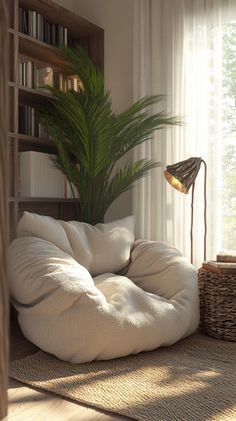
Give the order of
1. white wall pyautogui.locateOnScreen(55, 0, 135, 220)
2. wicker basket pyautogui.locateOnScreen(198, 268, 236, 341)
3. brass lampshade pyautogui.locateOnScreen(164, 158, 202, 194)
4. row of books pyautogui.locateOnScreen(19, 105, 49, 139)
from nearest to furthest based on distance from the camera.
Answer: wicker basket pyautogui.locateOnScreen(198, 268, 236, 341) → brass lampshade pyautogui.locateOnScreen(164, 158, 202, 194) → row of books pyautogui.locateOnScreen(19, 105, 49, 139) → white wall pyautogui.locateOnScreen(55, 0, 135, 220)

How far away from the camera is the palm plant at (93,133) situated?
10.2ft

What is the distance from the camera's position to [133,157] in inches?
139

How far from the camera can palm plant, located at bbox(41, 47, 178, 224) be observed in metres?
3.09

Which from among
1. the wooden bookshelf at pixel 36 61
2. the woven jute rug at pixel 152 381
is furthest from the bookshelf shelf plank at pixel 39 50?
the woven jute rug at pixel 152 381

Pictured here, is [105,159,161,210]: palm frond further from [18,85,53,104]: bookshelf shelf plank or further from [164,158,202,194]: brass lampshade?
[18,85,53,104]: bookshelf shelf plank

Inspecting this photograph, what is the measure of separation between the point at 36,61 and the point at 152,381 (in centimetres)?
267

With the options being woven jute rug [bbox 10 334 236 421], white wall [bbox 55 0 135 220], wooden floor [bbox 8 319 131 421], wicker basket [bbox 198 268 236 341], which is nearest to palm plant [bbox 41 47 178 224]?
white wall [bbox 55 0 135 220]

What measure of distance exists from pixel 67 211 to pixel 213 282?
5.28ft

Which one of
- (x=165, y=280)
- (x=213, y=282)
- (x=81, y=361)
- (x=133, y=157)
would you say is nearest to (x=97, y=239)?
(x=165, y=280)

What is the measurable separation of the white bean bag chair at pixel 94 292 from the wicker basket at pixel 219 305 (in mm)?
75

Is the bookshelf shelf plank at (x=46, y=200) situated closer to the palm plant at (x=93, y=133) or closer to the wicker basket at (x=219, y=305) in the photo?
the palm plant at (x=93, y=133)

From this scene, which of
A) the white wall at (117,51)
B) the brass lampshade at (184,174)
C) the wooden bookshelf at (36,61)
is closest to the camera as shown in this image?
the brass lampshade at (184,174)

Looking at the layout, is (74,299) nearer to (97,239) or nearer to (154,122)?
(97,239)

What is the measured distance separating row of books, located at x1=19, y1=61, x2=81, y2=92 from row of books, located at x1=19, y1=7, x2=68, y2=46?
0.66 ft
